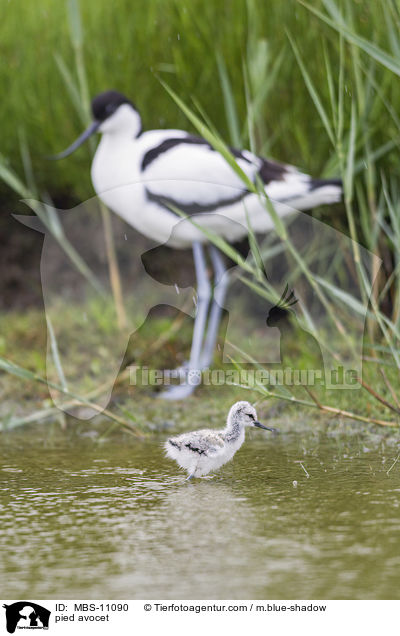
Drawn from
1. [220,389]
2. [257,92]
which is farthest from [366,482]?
[257,92]

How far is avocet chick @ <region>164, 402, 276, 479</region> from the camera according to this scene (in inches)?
116

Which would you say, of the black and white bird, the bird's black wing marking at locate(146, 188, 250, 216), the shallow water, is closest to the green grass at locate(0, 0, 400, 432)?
the black and white bird

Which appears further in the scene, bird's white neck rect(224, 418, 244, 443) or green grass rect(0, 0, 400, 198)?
green grass rect(0, 0, 400, 198)

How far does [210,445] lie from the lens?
297cm

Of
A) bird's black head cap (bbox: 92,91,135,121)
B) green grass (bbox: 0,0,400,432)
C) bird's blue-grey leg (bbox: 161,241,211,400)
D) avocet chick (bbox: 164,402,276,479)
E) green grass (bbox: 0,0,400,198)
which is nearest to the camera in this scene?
avocet chick (bbox: 164,402,276,479)

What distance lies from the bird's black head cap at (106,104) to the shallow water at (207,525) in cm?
201

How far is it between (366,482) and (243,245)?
137cm

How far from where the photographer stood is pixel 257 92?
437 cm
